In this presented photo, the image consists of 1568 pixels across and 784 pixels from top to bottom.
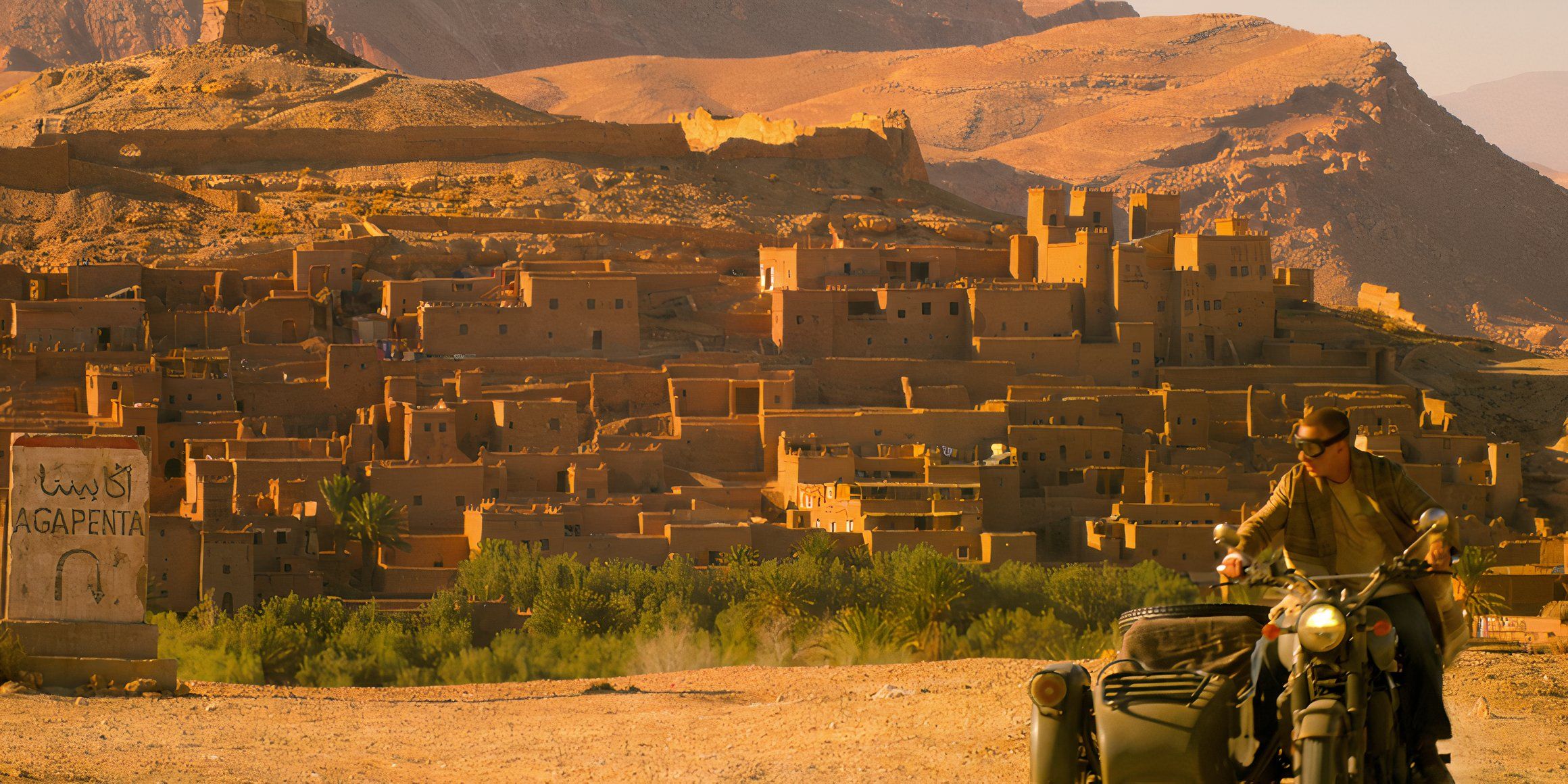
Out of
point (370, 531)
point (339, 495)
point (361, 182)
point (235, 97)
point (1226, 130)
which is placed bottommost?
point (370, 531)

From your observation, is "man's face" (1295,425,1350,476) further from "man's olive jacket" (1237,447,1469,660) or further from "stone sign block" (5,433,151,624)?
"stone sign block" (5,433,151,624)

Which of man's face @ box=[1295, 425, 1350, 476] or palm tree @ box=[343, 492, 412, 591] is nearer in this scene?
man's face @ box=[1295, 425, 1350, 476]

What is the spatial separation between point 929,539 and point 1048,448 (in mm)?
4157

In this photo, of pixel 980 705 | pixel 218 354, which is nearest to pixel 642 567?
pixel 218 354

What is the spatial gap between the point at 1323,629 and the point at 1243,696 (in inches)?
13.8

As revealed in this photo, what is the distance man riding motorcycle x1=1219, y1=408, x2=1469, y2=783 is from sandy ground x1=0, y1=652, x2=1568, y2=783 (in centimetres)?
201

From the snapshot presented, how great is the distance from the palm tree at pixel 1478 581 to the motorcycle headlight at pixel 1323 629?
476 inches

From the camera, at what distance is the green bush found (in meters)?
17.1

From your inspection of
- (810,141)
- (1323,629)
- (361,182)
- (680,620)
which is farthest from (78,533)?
(810,141)

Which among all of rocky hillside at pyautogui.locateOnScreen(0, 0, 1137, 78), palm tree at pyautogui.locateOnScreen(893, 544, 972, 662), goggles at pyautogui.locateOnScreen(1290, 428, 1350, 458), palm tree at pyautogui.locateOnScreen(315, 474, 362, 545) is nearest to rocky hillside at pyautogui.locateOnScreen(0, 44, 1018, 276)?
palm tree at pyautogui.locateOnScreen(315, 474, 362, 545)

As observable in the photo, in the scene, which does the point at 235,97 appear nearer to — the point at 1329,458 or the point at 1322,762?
the point at 1329,458

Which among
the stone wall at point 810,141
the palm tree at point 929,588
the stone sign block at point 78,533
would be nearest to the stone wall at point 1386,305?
the stone wall at point 810,141

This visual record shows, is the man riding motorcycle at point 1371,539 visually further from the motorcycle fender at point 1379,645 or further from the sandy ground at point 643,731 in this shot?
the sandy ground at point 643,731

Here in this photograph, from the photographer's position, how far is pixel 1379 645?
4977 mm
